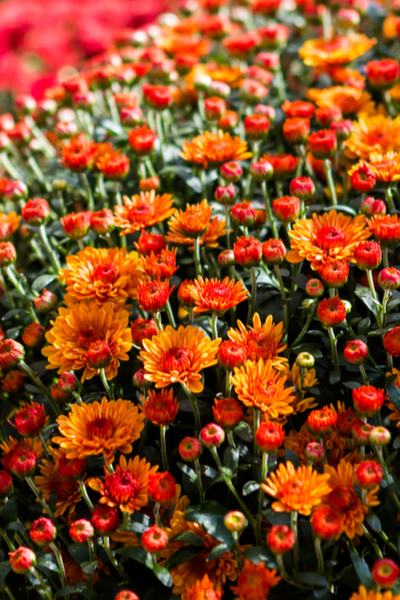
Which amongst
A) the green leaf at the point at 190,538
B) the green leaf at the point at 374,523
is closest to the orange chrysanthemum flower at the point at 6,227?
the green leaf at the point at 190,538

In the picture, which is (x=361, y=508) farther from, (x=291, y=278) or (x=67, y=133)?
(x=67, y=133)

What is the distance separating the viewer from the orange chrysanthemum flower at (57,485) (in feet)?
3.86

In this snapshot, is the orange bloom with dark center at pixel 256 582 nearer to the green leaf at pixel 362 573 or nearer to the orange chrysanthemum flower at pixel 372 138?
the green leaf at pixel 362 573

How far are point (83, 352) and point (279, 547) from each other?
1.90 ft

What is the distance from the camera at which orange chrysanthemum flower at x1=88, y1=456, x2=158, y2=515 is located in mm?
1001

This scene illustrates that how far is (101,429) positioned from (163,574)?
0.29m

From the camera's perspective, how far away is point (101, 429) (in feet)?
3.50

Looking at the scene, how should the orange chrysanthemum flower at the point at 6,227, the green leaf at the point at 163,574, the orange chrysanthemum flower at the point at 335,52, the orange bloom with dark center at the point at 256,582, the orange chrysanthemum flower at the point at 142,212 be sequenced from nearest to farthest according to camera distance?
the orange bloom with dark center at the point at 256,582 → the green leaf at the point at 163,574 → the orange chrysanthemum flower at the point at 142,212 → the orange chrysanthemum flower at the point at 6,227 → the orange chrysanthemum flower at the point at 335,52

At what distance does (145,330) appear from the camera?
3.77 feet

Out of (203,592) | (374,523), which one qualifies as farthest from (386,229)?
(203,592)

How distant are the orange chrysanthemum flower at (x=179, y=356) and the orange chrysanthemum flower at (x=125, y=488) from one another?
0.57ft

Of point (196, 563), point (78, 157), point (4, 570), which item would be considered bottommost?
point (196, 563)

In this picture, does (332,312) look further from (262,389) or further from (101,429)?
(101,429)

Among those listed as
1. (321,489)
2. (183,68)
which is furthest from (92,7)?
(321,489)
